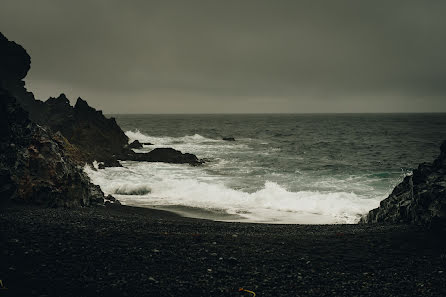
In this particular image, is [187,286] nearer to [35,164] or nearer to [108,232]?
[108,232]

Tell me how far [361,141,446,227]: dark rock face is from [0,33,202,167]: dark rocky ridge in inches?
962

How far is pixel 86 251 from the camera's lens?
8.72 metres

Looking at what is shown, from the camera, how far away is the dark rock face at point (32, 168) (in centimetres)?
1474

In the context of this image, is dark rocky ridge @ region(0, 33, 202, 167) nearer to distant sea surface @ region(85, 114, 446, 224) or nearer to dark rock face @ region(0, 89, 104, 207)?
distant sea surface @ region(85, 114, 446, 224)

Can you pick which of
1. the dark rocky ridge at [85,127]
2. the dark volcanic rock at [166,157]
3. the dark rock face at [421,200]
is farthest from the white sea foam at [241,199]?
the dark volcanic rock at [166,157]

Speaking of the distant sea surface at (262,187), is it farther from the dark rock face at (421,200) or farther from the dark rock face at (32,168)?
the dark rock face at (32,168)

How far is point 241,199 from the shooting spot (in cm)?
2367

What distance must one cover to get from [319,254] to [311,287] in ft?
7.53

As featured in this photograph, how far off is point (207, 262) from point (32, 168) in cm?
1153

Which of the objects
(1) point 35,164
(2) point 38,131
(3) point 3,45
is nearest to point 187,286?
(1) point 35,164

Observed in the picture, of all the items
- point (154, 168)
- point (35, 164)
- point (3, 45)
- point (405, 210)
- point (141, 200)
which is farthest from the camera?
point (3, 45)

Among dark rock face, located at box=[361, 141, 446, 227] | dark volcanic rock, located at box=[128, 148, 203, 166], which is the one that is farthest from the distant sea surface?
dark rock face, located at box=[361, 141, 446, 227]

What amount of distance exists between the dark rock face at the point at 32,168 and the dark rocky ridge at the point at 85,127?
1285 cm

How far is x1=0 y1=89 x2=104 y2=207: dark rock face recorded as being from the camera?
14.7m
